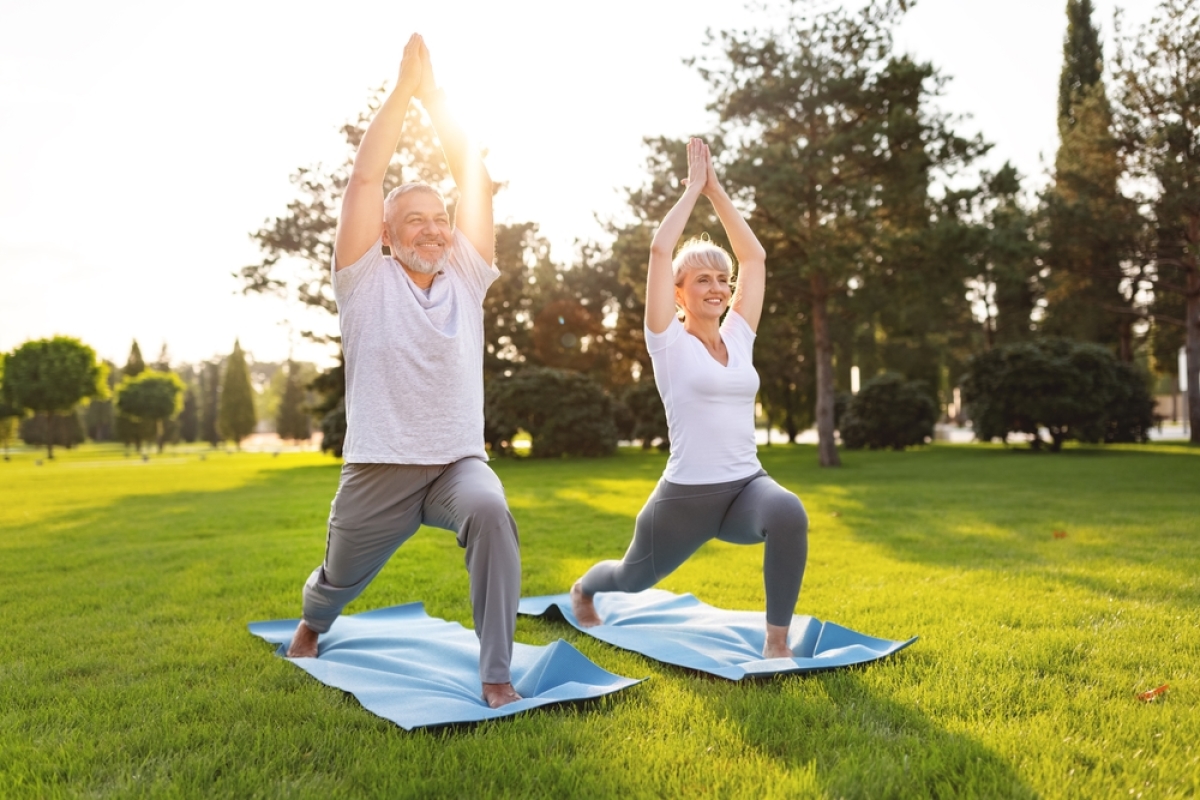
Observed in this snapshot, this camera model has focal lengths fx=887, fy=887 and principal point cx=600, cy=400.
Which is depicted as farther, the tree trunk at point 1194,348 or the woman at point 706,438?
the tree trunk at point 1194,348

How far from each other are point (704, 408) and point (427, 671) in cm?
169

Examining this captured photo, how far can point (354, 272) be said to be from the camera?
342 cm

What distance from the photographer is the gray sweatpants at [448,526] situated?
3.35 m

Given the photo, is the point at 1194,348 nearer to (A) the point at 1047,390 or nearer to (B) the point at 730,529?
(A) the point at 1047,390

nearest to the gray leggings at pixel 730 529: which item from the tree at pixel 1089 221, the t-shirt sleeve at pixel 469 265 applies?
the t-shirt sleeve at pixel 469 265

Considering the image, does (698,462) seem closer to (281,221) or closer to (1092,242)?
(1092,242)

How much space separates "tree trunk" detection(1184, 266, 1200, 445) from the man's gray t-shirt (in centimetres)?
2636

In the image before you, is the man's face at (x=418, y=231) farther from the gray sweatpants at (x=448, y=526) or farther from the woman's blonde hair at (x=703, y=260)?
the woman's blonde hair at (x=703, y=260)

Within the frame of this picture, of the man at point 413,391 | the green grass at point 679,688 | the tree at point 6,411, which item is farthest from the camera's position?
the tree at point 6,411

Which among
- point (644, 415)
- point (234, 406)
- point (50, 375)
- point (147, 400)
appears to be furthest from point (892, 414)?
point (234, 406)

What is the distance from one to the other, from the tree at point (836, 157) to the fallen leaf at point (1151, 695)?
1474cm

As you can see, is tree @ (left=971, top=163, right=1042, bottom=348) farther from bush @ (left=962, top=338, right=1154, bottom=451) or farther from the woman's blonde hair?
the woman's blonde hair

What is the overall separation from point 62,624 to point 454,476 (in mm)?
3061

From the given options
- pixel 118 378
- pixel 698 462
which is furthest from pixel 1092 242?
pixel 118 378
